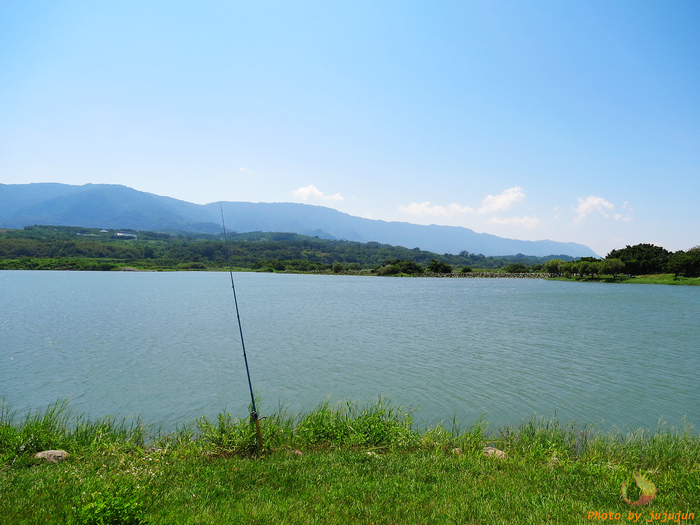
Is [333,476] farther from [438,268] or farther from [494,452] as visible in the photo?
[438,268]

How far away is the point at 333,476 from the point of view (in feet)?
24.2

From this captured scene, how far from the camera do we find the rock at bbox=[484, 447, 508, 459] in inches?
354

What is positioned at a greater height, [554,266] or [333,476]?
[554,266]

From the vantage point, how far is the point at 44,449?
29.4 ft

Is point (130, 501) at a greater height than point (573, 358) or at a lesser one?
greater

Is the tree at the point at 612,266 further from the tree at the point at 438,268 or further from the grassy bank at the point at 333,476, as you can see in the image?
the grassy bank at the point at 333,476

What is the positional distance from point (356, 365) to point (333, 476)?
12955 millimetres

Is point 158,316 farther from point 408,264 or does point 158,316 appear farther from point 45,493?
point 408,264

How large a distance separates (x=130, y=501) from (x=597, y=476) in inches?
317

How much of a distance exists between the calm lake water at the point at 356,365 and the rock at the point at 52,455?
3953 mm

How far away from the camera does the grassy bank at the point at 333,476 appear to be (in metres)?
5.78

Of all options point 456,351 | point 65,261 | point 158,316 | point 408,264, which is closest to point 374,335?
Answer: point 456,351

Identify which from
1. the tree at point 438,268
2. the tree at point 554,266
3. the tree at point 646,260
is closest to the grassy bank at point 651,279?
the tree at point 646,260

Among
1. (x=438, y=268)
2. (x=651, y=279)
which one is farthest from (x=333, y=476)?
(x=438, y=268)
